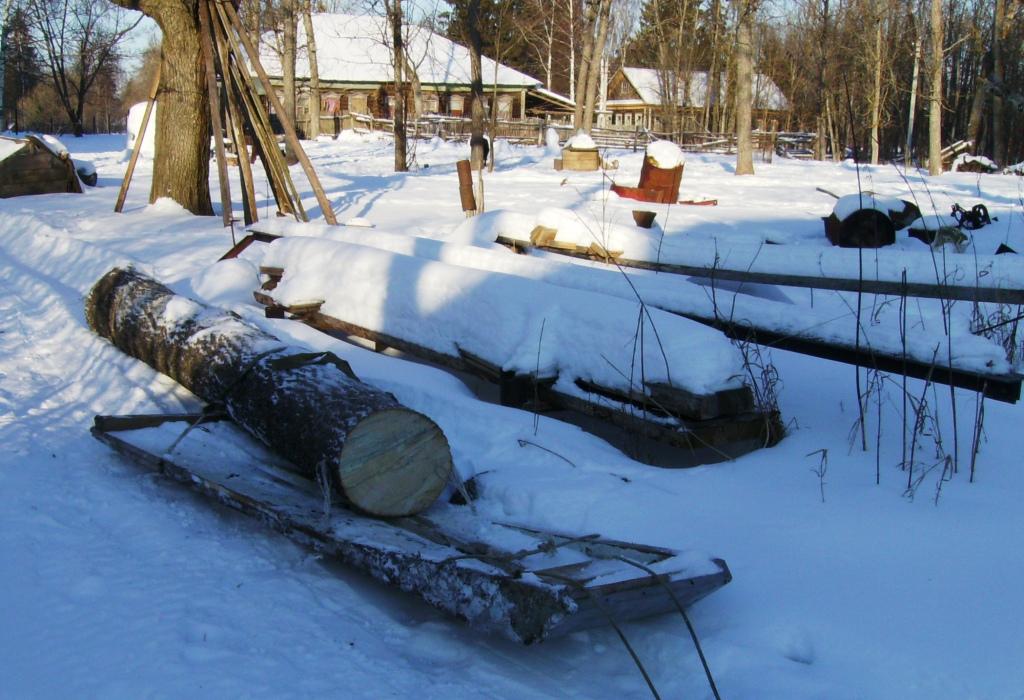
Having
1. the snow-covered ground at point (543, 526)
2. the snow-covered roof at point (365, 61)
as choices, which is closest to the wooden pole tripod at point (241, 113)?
the snow-covered ground at point (543, 526)

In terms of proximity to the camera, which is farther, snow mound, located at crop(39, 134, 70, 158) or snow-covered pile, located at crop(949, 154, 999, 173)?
snow-covered pile, located at crop(949, 154, 999, 173)

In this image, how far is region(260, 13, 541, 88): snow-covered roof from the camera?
45688mm

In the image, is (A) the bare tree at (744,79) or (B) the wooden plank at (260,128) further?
(A) the bare tree at (744,79)

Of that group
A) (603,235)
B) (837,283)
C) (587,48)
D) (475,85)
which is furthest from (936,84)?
(837,283)

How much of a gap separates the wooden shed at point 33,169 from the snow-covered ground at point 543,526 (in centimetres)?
1131

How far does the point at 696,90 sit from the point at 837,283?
5709 cm

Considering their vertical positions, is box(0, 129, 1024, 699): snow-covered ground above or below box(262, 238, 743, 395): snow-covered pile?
below

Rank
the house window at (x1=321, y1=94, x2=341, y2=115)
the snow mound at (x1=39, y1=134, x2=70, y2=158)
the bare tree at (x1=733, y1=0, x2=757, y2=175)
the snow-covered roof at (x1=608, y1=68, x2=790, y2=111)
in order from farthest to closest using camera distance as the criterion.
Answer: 1. the snow-covered roof at (x1=608, y1=68, x2=790, y2=111)
2. the house window at (x1=321, y1=94, x2=341, y2=115)
3. the bare tree at (x1=733, y1=0, x2=757, y2=175)
4. the snow mound at (x1=39, y1=134, x2=70, y2=158)

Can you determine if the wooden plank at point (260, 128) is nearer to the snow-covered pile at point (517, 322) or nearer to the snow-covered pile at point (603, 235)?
the snow-covered pile at point (603, 235)

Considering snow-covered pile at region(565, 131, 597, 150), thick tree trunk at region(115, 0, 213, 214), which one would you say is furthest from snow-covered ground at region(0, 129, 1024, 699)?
snow-covered pile at region(565, 131, 597, 150)

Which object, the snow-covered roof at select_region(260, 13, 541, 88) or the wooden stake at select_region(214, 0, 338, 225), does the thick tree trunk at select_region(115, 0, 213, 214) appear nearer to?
the wooden stake at select_region(214, 0, 338, 225)

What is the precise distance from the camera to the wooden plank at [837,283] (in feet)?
18.1

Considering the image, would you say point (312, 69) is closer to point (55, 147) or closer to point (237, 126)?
point (55, 147)

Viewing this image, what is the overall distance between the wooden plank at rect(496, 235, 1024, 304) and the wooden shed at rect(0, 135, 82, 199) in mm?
11795
